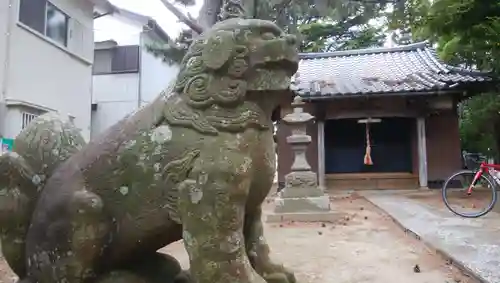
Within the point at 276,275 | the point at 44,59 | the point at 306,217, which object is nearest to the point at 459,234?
the point at 306,217

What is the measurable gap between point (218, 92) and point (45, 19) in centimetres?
924

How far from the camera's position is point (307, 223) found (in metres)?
7.52

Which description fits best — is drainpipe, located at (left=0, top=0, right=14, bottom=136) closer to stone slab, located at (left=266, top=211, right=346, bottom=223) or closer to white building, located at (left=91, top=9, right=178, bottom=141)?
stone slab, located at (left=266, top=211, right=346, bottom=223)

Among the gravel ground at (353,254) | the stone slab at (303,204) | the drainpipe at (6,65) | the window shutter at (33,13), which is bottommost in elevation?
the gravel ground at (353,254)

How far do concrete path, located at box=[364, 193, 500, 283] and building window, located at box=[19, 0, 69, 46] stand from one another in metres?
7.74

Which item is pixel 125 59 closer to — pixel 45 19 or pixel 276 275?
pixel 45 19

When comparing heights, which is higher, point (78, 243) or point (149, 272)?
point (78, 243)

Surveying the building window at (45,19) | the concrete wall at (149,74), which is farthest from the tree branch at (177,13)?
the concrete wall at (149,74)

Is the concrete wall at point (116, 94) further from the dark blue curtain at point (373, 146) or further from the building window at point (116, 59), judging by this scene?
the dark blue curtain at point (373, 146)

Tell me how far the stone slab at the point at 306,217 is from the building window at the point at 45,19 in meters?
6.05

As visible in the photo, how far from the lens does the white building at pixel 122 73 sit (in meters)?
15.9

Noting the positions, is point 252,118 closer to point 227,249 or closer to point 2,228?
point 227,249

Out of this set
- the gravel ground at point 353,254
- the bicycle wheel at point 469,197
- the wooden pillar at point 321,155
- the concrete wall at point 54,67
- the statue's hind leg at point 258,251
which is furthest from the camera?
the wooden pillar at point 321,155

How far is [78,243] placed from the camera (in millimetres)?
1590
